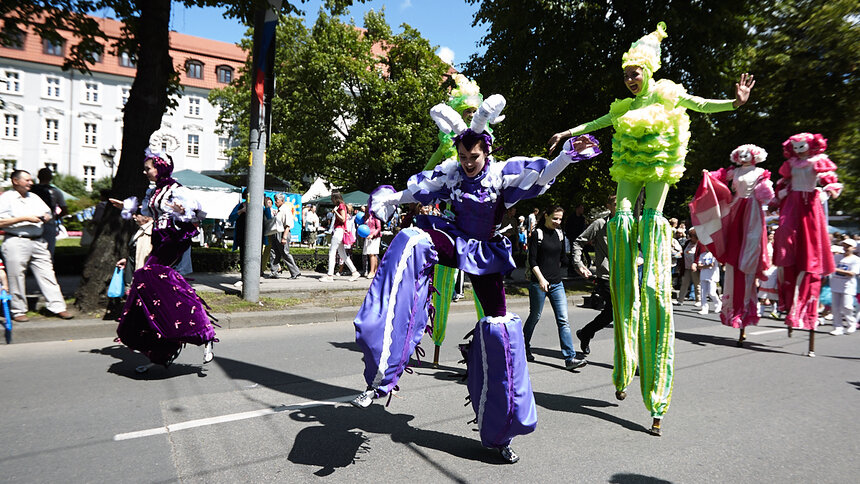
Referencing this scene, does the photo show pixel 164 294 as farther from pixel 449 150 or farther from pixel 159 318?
pixel 449 150

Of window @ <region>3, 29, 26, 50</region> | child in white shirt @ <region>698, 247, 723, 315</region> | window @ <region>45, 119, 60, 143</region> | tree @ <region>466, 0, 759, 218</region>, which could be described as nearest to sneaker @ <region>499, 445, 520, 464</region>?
window @ <region>3, 29, 26, 50</region>

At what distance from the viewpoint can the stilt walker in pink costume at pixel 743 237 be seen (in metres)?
7.69

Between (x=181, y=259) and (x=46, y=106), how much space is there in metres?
54.2

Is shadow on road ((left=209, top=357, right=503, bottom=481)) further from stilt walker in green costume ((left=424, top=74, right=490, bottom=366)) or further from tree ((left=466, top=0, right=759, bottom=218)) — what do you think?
tree ((left=466, top=0, right=759, bottom=218))

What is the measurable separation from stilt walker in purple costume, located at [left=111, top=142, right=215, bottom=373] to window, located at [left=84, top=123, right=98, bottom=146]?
2136 inches

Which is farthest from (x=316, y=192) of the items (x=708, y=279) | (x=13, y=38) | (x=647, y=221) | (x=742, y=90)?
(x=742, y=90)

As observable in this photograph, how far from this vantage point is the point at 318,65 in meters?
31.5

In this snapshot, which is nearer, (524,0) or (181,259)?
(181,259)

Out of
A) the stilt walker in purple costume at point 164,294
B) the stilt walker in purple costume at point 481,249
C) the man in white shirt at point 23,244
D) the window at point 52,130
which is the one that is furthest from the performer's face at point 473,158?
the window at point 52,130

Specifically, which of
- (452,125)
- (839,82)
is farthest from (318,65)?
(452,125)

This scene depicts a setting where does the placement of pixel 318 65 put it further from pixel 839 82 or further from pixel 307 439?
pixel 307 439

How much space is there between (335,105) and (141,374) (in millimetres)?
28825

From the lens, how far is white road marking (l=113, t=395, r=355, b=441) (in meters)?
3.76

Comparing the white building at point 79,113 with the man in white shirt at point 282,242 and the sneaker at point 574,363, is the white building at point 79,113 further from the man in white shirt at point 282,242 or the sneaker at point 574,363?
the sneaker at point 574,363
